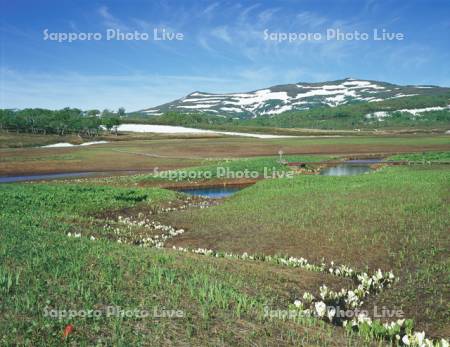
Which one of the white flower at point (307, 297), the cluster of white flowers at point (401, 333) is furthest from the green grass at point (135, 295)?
the cluster of white flowers at point (401, 333)

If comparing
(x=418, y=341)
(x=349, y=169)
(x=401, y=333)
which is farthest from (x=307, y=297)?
(x=349, y=169)

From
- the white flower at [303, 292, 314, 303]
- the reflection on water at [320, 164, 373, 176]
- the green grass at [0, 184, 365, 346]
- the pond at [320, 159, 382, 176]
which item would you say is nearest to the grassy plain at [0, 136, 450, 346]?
the green grass at [0, 184, 365, 346]

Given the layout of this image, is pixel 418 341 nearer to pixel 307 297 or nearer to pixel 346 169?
pixel 307 297

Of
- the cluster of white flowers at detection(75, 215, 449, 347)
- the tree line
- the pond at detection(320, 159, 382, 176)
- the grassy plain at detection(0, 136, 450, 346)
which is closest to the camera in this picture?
the grassy plain at detection(0, 136, 450, 346)

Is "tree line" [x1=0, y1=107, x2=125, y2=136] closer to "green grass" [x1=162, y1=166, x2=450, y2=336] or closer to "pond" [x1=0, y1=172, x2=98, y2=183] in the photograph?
"pond" [x1=0, y1=172, x2=98, y2=183]

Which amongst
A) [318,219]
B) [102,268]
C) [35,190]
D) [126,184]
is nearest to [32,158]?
[126,184]

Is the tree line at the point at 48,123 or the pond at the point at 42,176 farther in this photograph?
the tree line at the point at 48,123

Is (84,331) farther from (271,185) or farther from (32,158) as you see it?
(32,158)

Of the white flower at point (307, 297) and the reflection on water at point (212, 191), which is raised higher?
the white flower at point (307, 297)

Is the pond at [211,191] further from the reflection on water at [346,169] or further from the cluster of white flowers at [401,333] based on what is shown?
the cluster of white flowers at [401,333]
